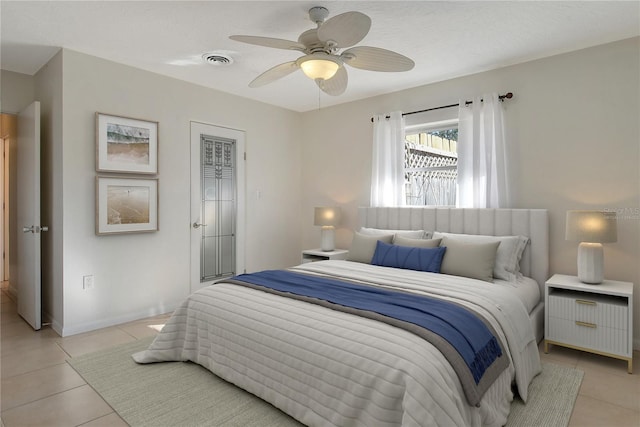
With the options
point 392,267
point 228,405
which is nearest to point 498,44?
point 392,267

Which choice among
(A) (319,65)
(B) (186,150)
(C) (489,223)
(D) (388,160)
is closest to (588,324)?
(C) (489,223)

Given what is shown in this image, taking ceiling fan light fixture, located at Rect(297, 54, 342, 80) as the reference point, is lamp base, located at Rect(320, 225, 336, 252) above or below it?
below

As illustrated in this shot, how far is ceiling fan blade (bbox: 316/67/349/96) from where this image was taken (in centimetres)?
272

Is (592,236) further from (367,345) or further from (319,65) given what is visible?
(319,65)

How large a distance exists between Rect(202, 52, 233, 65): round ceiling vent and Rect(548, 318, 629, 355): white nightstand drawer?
361 centimetres

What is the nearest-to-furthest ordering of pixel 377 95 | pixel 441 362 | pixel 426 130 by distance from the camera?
pixel 441 362
pixel 426 130
pixel 377 95

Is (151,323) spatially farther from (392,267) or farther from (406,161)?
(406,161)

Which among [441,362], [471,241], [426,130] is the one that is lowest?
[441,362]

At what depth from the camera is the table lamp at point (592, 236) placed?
9.30 ft

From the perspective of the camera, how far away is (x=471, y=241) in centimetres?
329

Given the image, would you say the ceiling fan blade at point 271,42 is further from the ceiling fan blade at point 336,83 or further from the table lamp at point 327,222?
the table lamp at point 327,222

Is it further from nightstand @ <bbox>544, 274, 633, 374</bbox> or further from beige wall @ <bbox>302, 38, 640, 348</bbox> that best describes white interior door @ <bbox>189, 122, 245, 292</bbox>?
nightstand @ <bbox>544, 274, 633, 374</bbox>

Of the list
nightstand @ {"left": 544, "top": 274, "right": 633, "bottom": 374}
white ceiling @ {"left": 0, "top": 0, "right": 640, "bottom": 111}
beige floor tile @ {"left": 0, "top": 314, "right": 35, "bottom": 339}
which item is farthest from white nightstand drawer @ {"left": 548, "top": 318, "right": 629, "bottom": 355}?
beige floor tile @ {"left": 0, "top": 314, "right": 35, "bottom": 339}

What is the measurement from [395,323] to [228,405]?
113 cm
